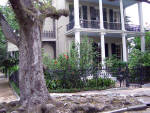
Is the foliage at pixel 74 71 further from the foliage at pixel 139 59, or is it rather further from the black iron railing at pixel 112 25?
the black iron railing at pixel 112 25

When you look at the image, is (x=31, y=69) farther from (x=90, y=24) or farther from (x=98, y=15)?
(x=98, y=15)

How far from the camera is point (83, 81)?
35.2 ft

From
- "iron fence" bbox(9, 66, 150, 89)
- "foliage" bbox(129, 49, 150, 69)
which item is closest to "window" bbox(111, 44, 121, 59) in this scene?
"foliage" bbox(129, 49, 150, 69)

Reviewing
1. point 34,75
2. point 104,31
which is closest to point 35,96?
point 34,75

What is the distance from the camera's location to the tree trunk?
539cm

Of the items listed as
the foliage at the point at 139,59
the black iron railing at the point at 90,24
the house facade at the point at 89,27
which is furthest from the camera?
the house facade at the point at 89,27

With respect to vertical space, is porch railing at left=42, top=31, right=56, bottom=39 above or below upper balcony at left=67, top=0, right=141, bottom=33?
below

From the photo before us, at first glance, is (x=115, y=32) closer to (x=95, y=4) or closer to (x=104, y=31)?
(x=104, y=31)

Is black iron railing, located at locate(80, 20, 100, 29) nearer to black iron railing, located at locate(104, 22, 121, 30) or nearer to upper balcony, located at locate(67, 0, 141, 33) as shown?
upper balcony, located at locate(67, 0, 141, 33)

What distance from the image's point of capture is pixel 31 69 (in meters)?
5.46

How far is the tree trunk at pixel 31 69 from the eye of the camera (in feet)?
17.7

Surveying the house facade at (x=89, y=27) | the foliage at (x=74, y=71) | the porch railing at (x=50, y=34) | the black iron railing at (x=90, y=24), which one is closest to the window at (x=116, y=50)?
the house facade at (x=89, y=27)

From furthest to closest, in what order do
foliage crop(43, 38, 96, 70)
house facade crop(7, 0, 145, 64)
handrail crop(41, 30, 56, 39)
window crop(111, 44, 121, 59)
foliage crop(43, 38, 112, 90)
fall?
window crop(111, 44, 121, 59) → handrail crop(41, 30, 56, 39) → house facade crop(7, 0, 145, 64) → foliage crop(43, 38, 96, 70) → foliage crop(43, 38, 112, 90)

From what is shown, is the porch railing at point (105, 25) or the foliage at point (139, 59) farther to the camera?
the porch railing at point (105, 25)
